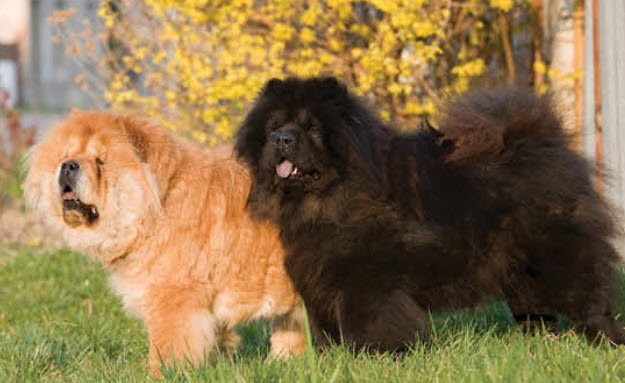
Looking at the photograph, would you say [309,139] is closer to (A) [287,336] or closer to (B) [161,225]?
(B) [161,225]

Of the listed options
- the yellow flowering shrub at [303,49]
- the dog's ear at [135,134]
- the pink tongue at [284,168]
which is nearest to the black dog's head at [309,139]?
the pink tongue at [284,168]

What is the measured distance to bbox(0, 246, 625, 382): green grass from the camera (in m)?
3.05

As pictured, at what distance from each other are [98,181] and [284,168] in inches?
37.4

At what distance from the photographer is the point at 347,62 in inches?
250

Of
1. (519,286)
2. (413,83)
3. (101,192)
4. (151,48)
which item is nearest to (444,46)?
(413,83)

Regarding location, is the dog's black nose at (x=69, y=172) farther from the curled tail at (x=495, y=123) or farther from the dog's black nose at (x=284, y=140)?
the curled tail at (x=495, y=123)

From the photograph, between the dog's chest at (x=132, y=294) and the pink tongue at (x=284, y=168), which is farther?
the dog's chest at (x=132, y=294)

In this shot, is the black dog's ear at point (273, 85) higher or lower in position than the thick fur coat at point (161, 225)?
higher

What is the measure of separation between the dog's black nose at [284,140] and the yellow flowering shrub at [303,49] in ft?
7.21

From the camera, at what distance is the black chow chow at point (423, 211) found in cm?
363

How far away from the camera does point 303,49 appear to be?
20.2 ft

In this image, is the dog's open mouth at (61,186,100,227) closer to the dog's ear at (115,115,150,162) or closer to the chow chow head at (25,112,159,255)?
the chow chow head at (25,112,159,255)

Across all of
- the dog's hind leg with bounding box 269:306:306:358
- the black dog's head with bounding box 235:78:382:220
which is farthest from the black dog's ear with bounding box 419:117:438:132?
the dog's hind leg with bounding box 269:306:306:358

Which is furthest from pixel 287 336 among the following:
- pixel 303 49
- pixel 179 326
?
pixel 303 49
